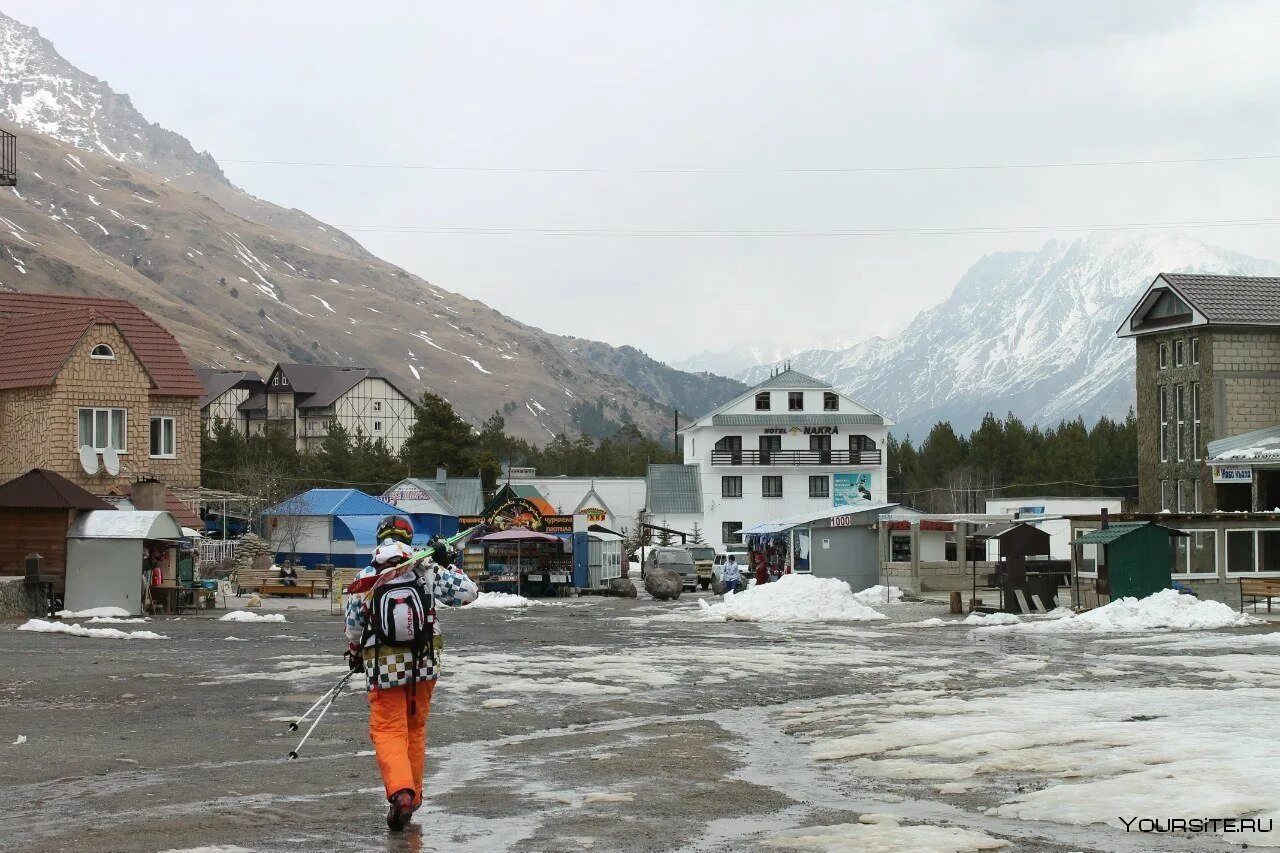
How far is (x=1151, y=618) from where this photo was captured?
97.0ft

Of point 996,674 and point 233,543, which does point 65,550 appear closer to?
point 996,674

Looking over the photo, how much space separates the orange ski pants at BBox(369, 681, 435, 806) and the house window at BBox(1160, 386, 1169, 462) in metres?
53.5

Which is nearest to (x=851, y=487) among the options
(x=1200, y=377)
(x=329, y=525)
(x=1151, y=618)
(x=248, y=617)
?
(x=1200, y=377)

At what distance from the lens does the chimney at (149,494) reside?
42844 millimetres

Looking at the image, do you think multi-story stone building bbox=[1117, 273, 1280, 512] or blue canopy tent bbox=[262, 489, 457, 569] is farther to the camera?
multi-story stone building bbox=[1117, 273, 1280, 512]

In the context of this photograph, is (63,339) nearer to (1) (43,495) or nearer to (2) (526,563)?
(1) (43,495)

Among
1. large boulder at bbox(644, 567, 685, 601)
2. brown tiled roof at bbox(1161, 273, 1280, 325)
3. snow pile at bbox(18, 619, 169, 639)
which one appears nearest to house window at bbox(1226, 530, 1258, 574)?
large boulder at bbox(644, 567, 685, 601)

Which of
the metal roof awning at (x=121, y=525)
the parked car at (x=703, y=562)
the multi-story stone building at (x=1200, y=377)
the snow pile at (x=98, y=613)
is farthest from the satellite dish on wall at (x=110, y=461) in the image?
the multi-story stone building at (x=1200, y=377)

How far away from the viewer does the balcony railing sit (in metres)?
90.9

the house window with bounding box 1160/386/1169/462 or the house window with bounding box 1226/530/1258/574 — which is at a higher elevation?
the house window with bounding box 1160/386/1169/462

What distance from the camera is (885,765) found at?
11.9 metres

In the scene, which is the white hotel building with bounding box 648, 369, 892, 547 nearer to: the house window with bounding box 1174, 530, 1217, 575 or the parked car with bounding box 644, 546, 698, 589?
the parked car with bounding box 644, 546, 698, 589

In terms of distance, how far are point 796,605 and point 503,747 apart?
21.8 metres

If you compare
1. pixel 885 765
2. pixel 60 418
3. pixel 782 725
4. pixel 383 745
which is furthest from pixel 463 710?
pixel 60 418
